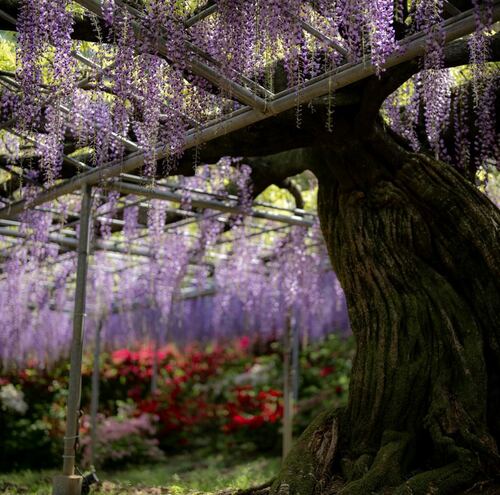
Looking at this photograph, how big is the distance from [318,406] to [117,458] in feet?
8.66

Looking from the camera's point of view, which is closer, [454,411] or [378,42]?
[378,42]

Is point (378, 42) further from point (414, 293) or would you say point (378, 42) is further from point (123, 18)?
point (414, 293)

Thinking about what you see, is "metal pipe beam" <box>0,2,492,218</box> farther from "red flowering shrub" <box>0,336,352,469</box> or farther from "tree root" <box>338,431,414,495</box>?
"red flowering shrub" <box>0,336,352,469</box>

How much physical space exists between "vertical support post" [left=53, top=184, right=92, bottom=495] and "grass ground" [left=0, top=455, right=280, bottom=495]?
0.71 metres

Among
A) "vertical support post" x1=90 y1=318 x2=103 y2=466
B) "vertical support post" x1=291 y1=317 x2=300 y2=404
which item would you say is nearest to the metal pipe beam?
"vertical support post" x1=90 y1=318 x2=103 y2=466

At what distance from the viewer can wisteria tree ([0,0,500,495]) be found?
3.88 metres

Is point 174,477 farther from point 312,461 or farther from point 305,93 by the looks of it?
point 305,93

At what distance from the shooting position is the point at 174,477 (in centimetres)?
764

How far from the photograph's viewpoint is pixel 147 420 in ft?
35.8

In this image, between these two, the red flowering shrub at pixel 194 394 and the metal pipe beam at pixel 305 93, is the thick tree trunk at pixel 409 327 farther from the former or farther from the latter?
the red flowering shrub at pixel 194 394

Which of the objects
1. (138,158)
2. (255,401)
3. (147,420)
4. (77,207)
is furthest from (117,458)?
(138,158)

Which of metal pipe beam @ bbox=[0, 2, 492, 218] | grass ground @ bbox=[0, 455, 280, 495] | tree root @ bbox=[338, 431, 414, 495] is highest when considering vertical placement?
metal pipe beam @ bbox=[0, 2, 492, 218]

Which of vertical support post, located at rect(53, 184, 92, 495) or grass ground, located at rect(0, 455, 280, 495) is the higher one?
vertical support post, located at rect(53, 184, 92, 495)

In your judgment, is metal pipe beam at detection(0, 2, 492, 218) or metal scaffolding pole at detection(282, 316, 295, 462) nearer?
metal pipe beam at detection(0, 2, 492, 218)
